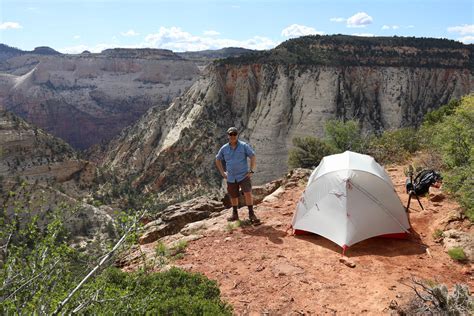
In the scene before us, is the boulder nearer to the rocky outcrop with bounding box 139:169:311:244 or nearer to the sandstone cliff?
the rocky outcrop with bounding box 139:169:311:244

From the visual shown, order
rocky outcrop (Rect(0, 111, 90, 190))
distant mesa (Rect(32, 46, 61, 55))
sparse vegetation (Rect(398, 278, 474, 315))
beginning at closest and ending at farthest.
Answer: sparse vegetation (Rect(398, 278, 474, 315)) → rocky outcrop (Rect(0, 111, 90, 190)) → distant mesa (Rect(32, 46, 61, 55))

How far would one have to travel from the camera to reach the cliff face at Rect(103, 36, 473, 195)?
47781 millimetres

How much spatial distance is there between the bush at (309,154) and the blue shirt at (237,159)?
Result: 512 inches

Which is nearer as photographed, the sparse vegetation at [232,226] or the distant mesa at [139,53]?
the sparse vegetation at [232,226]

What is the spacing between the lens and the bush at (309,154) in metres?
22.2

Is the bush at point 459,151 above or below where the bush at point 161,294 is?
above

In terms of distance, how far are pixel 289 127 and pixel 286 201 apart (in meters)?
38.9

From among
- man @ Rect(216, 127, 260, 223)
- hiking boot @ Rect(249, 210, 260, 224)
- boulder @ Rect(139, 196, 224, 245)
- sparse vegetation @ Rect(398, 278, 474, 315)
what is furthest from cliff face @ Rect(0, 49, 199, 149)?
sparse vegetation @ Rect(398, 278, 474, 315)

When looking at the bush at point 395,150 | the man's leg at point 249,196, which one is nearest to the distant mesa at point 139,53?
the bush at point 395,150

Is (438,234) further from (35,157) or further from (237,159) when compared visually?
(35,157)

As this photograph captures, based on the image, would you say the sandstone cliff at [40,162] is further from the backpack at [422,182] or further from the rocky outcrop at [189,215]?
the backpack at [422,182]

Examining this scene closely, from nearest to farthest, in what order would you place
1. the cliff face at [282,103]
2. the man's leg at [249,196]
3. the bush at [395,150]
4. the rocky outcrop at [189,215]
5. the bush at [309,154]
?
1. the man's leg at [249,196]
2. the rocky outcrop at [189,215]
3. the bush at [395,150]
4. the bush at [309,154]
5. the cliff face at [282,103]

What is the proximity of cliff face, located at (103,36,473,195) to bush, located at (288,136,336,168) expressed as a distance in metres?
18.5

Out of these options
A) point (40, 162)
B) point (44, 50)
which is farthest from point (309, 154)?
point (44, 50)
